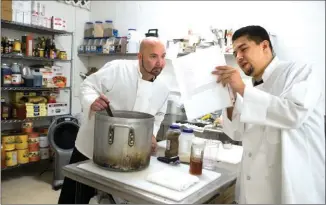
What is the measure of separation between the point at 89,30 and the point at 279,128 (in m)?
4.19

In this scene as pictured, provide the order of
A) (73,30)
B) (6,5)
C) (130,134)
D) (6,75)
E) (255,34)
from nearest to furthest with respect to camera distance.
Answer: (255,34)
(130,134)
(6,5)
(6,75)
(73,30)

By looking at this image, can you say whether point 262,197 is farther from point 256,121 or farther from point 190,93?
point 190,93

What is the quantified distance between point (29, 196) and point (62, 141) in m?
0.74

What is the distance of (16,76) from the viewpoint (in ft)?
11.7

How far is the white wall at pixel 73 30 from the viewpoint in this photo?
4.35 m

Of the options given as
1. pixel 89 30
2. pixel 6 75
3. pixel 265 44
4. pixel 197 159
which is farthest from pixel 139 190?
pixel 89 30

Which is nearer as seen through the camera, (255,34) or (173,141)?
(255,34)

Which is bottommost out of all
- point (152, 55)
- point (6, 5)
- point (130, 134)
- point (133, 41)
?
point (130, 134)

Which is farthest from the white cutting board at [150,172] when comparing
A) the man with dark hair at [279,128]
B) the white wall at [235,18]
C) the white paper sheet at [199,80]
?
the white wall at [235,18]

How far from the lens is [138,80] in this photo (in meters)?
2.06

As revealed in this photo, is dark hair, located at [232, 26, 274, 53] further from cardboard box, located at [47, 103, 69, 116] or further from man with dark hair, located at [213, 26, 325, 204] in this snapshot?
cardboard box, located at [47, 103, 69, 116]

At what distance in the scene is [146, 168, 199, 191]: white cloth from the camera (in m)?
1.18

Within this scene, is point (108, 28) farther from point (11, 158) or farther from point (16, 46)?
point (11, 158)

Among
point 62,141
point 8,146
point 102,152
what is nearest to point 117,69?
point 102,152
